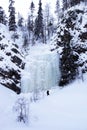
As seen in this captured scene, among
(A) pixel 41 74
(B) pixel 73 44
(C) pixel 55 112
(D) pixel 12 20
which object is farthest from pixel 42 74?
(D) pixel 12 20

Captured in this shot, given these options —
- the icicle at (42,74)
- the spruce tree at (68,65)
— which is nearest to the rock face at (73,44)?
the spruce tree at (68,65)

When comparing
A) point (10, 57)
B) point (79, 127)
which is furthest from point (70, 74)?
point (79, 127)

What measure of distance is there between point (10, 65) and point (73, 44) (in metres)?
9.03

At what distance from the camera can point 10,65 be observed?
3631 centimetres

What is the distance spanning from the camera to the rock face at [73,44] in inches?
1328

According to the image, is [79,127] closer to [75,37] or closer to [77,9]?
[75,37]

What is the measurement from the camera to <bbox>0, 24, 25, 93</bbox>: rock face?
33719 millimetres

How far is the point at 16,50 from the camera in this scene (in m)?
40.9

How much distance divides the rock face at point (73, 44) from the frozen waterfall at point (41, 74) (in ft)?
3.19

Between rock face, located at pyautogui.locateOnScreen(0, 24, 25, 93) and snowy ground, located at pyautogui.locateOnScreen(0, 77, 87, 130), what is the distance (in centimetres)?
386

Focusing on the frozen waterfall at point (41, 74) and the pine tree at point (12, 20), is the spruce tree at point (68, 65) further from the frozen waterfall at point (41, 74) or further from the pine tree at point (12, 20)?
the pine tree at point (12, 20)

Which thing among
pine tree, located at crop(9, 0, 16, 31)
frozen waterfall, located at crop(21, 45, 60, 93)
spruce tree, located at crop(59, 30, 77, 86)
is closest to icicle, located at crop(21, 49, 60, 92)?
frozen waterfall, located at crop(21, 45, 60, 93)

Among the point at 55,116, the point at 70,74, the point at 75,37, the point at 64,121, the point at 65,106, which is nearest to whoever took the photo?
the point at 64,121

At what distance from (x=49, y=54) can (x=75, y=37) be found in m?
4.37
